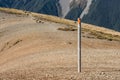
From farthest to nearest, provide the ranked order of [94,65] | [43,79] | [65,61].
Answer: [65,61] < [94,65] < [43,79]

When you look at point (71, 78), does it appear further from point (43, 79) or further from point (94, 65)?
point (94, 65)

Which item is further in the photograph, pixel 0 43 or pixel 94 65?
pixel 0 43

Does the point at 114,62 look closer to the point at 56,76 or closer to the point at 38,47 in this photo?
the point at 56,76

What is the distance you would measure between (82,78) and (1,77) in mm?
4046

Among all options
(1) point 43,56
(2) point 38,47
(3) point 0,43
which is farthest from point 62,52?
(3) point 0,43

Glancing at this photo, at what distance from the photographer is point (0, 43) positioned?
69.5 meters

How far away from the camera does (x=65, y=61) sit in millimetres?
32750

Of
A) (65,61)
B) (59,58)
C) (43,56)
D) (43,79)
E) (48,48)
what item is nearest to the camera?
(43,79)

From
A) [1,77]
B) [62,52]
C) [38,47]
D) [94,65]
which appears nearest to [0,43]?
[38,47]

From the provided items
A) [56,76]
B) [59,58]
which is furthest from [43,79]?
[59,58]

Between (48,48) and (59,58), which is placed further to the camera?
(48,48)

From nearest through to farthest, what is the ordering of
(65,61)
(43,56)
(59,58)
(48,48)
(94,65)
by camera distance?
(94,65) < (65,61) < (59,58) < (43,56) < (48,48)

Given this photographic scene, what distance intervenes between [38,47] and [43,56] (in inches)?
346

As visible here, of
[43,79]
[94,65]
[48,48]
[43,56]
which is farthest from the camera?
[48,48]
